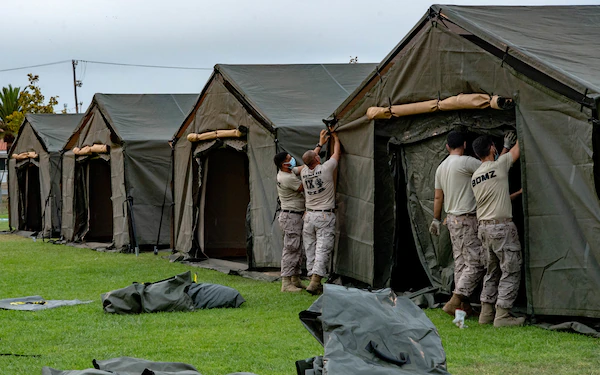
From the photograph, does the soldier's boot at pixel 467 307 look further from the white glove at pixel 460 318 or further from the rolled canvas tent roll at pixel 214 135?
the rolled canvas tent roll at pixel 214 135

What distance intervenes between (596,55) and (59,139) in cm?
1692

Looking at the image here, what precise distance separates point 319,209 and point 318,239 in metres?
0.36

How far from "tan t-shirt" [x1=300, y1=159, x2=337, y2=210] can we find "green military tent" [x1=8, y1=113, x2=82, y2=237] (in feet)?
40.1

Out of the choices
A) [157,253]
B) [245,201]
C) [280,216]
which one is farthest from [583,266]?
[157,253]

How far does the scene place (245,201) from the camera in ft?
52.6

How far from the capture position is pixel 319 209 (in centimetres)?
1062

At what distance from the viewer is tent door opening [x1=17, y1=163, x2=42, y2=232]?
25000mm

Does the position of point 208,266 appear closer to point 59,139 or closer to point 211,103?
point 211,103

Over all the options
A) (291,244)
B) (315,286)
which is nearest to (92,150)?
(291,244)

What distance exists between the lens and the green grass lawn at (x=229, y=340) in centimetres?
625

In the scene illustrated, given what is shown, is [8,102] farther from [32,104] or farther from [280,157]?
[280,157]

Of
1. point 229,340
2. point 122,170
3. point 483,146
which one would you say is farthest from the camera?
point 122,170

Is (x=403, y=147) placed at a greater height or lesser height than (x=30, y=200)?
greater

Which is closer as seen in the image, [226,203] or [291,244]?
[291,244]
